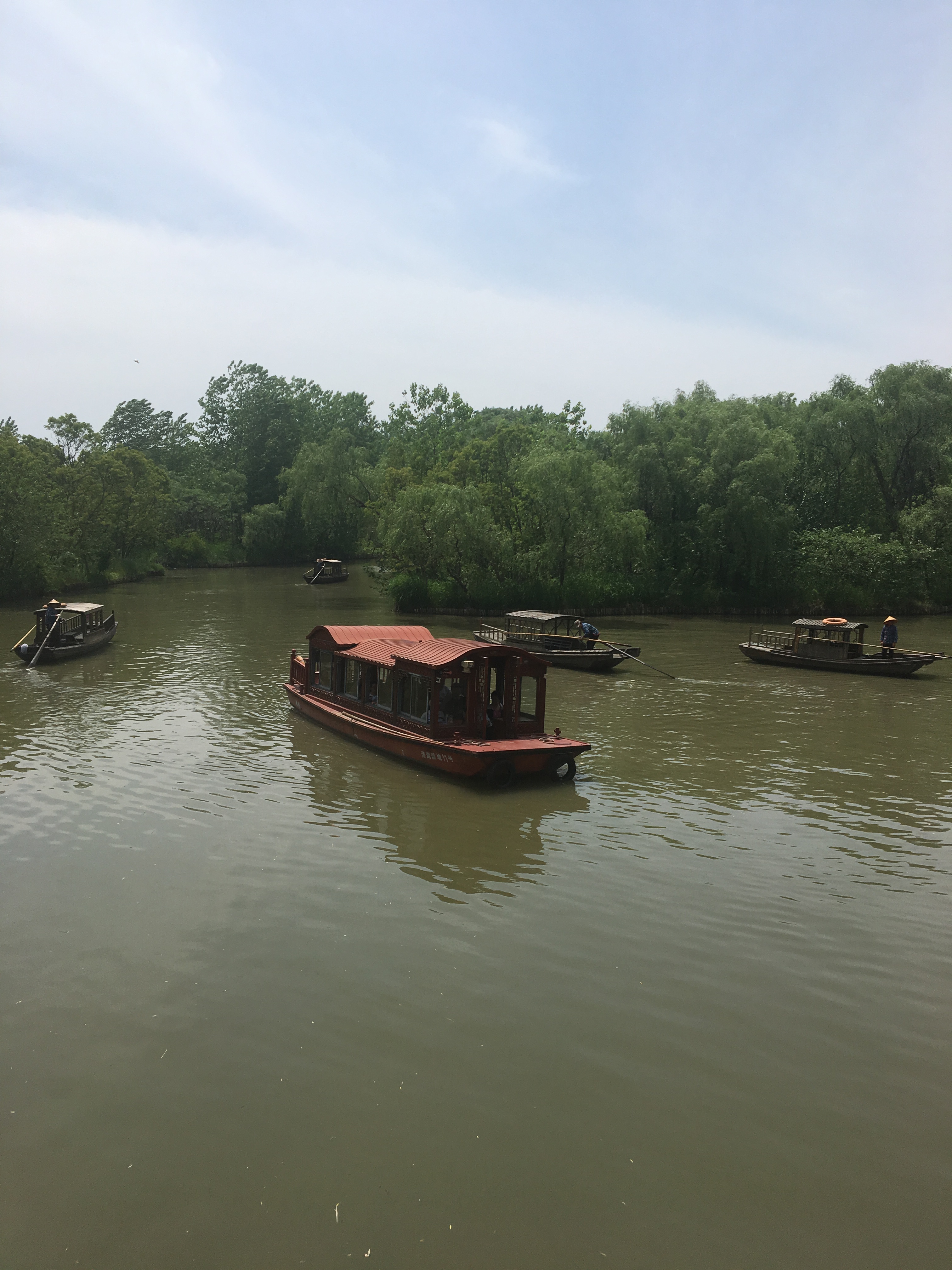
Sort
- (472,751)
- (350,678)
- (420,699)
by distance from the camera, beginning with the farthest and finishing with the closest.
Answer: (350,678) → (420,699) → (472,751)

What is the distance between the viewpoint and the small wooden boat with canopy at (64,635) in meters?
32.4

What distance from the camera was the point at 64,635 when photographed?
33625mm

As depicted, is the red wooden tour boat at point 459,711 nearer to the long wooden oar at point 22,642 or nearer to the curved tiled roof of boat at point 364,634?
the curved tiled roof of boat at point 364,634

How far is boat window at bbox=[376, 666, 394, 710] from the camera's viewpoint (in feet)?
66.8

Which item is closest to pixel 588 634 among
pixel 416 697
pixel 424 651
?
pixel 424 651

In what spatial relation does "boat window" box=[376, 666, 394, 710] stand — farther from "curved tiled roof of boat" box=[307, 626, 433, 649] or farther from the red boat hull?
"curved tiled roof of boat" box=[307, 626, 433, 649]

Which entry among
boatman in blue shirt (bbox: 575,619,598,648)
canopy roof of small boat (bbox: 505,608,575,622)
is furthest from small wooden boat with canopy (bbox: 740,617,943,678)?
canopy roof of small boat (bbox: 505,608,575,622)

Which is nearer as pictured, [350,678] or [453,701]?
[453,701]

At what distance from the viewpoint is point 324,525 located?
87.4m

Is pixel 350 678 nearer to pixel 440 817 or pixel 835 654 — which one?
pixel 440 817

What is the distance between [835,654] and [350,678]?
64.6 ft

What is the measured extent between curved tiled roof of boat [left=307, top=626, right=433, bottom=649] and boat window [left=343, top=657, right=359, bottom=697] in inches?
15.9

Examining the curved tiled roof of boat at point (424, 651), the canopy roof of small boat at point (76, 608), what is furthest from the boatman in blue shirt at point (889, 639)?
the canopy roof of small boat at point (76, 608)

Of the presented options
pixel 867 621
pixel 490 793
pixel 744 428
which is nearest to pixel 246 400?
pixel 744 428
